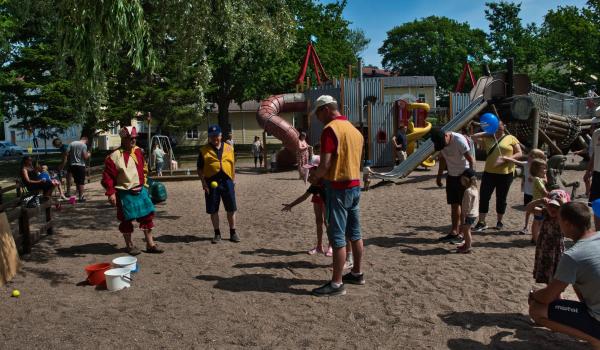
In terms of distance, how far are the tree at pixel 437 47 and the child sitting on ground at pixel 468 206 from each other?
56213 millimetres

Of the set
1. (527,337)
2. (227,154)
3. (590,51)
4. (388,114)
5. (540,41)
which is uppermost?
(540,41)

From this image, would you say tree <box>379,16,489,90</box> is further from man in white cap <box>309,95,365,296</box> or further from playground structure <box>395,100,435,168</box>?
man in white cap <box>309,95,365,296</box>

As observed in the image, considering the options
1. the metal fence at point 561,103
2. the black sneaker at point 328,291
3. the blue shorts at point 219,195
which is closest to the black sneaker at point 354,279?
the black sneaker at point 328,291

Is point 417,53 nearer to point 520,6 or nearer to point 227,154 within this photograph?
point 520,6

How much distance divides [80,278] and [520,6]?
54375 mm

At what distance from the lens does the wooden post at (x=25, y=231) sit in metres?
6.97

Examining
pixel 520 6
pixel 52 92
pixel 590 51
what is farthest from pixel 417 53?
pixel 52 92

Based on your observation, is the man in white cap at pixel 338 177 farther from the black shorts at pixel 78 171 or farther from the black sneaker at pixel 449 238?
the black shorts at pixel 78 171

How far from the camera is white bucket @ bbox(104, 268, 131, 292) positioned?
5398 millimetres

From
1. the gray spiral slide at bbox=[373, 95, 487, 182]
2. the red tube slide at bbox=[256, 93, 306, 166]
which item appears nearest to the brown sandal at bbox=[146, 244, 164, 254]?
the gray spiral slide at bbox=[373, 95, 487, 182]

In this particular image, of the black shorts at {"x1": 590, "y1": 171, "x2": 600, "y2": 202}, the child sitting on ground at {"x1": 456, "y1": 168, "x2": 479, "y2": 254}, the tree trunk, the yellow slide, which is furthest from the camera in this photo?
the tree trunk

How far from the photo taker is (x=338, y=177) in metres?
4.85

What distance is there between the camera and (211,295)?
16.9 ft

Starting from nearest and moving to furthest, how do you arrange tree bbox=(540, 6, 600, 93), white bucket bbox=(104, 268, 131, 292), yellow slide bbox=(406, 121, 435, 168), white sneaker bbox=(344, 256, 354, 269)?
white bucket bbox=(104, 268, 131, 292) < white sneaker bbox=(344, 256, 354, 269) < yellow slide bbox=(406, 121, 435, 168) < tree bbox=(540, 6, 600, 93)
